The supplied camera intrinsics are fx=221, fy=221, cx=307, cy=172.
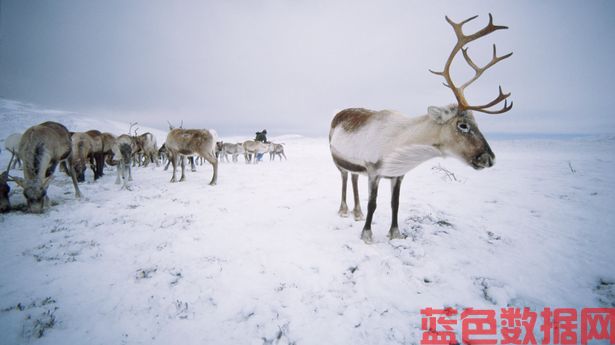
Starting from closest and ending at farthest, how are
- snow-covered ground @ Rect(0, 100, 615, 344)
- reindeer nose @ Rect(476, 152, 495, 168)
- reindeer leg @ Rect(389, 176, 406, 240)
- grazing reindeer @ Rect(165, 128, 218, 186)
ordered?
snow-covered ground @ Rect(0, 100, 615, 344)
reindeer nose @ Rect(476, 152, 495, 168)
reindeer leg @ Rect(389, 176, 406, 240)
grazing reindeer @ Rect(165, 128, 218, 186)

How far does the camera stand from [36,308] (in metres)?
2.13

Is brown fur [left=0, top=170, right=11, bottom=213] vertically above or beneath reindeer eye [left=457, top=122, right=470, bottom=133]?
beneath

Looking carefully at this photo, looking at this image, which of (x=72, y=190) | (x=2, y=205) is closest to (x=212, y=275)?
(x=2, y=205)

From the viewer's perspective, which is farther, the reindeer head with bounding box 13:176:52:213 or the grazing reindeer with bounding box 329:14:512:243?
the reindeer head with bounding box 13:176:52:213

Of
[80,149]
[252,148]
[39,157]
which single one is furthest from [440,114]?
[252,148]

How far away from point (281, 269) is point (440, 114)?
306cm

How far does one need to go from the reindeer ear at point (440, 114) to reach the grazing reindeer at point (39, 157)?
301 inches

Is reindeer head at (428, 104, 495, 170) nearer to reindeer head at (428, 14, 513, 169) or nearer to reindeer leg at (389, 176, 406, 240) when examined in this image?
reindeer head at (428, 14, 513, 169)

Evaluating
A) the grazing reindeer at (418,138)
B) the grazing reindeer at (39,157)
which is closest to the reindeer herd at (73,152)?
the grazing reindeer at (39,157)

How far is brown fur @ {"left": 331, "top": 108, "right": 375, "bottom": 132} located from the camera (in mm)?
4117

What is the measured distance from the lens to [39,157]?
5078 mm

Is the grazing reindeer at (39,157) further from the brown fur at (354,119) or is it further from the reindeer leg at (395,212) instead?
the reindeer leg at (395,212)

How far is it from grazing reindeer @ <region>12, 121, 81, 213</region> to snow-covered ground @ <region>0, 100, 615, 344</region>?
0.44 metres

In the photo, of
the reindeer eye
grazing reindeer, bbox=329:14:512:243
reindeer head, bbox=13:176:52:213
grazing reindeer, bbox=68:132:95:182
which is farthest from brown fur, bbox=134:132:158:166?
the reindeer eye
